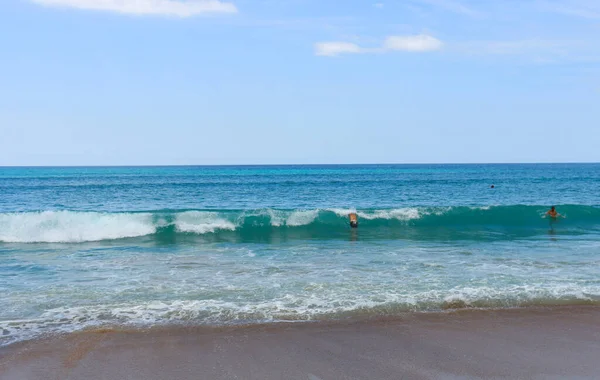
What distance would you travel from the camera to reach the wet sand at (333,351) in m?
6.23

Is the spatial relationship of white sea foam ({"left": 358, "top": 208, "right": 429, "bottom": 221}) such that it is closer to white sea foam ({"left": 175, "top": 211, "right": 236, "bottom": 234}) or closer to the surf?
the surf

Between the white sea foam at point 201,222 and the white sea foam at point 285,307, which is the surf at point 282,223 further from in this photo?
the white sea foam at point 285,307

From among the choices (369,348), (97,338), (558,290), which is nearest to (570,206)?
Result: (558,290)

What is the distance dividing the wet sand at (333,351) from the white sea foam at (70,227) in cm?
1222

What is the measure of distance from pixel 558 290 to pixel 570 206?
18.2 m

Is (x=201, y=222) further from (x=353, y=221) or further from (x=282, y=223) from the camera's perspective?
(x=353, y=221)

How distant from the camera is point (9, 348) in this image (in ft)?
22.8

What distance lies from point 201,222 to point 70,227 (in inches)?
206

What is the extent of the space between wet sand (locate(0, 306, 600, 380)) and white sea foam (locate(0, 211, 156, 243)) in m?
12.2

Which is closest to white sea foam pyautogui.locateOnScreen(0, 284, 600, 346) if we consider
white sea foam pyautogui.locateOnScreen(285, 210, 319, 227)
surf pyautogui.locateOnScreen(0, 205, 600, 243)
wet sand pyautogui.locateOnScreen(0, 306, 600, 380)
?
wet sand pyautogui.locateOnScreen(0, 306, 600, 380)

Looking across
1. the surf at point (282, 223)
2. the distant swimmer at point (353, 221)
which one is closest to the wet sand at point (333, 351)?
the surf at point (282, 223)

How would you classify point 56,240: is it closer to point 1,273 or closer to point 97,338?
point 1,273

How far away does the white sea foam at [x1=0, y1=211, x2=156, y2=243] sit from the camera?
18.4 metres

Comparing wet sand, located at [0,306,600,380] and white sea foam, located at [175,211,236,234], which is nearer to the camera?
wet sand, located at [0,306,600,380]
